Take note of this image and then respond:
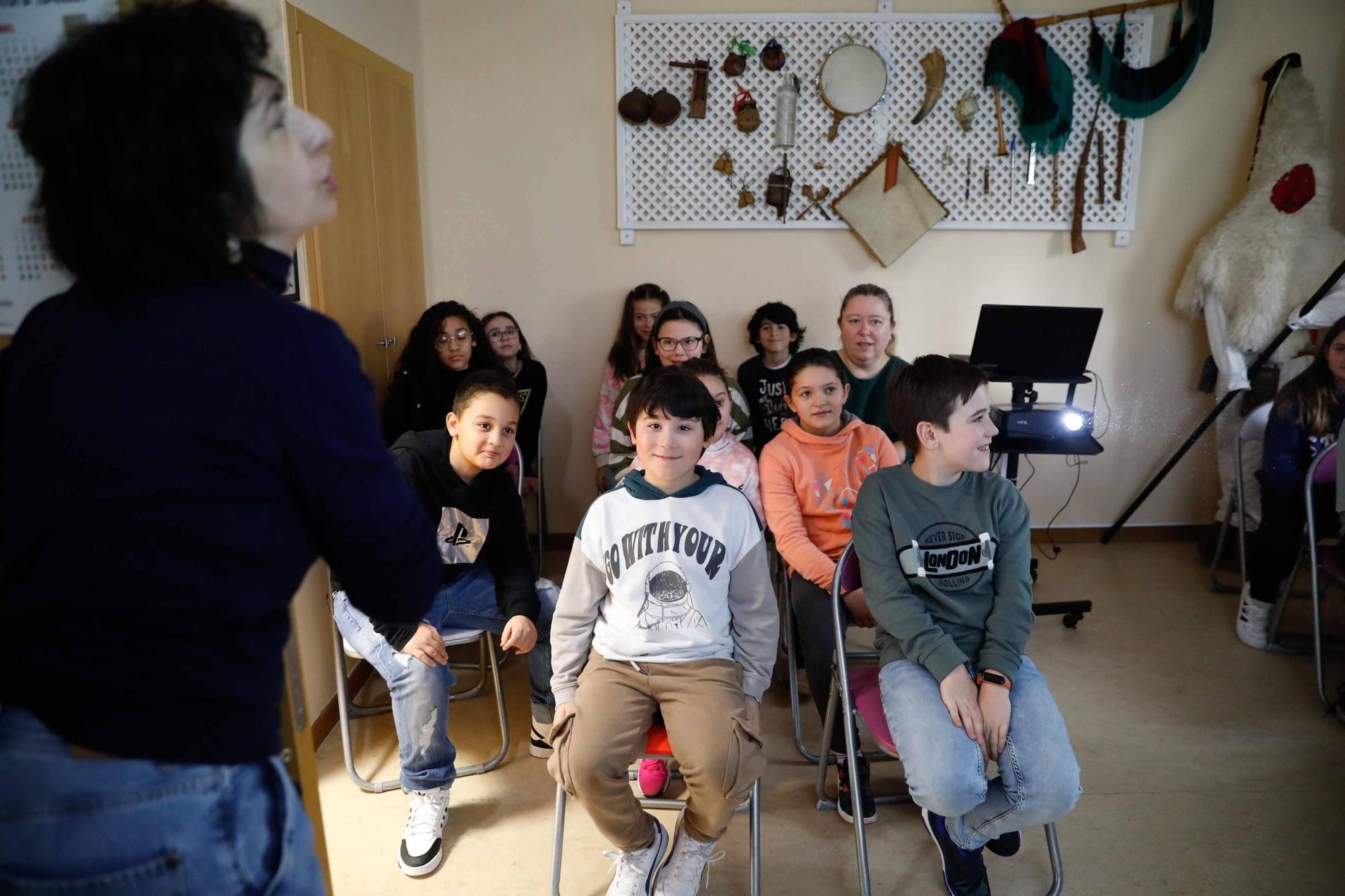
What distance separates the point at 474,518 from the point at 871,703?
104 centimetres

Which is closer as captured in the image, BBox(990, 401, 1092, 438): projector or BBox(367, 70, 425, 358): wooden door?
BBox(990, 401, 1092, 438): projector

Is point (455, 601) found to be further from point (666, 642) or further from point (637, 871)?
point (637, 871)

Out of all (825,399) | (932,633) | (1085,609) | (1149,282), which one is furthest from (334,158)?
(1149,282)

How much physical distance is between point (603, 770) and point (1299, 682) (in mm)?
2271

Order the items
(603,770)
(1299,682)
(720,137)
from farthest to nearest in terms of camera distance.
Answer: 1. (720,137)
2. (1299,682)
3. (603,770)

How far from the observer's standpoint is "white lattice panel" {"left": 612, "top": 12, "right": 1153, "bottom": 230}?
138 inches

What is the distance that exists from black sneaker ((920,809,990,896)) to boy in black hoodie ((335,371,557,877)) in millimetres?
974

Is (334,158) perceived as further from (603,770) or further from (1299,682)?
(1299,682)

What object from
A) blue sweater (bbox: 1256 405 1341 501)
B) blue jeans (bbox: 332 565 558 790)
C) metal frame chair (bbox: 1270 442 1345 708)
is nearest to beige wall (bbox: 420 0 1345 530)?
blue sweater (bbox: 1256 405 1341 501)

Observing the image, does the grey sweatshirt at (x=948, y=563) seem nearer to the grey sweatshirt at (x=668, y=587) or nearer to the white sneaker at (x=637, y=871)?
the grey sweatshirt at (x=668, y=587)

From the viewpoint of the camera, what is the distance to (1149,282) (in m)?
3.77

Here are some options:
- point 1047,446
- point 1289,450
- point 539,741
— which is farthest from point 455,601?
point 1289,450

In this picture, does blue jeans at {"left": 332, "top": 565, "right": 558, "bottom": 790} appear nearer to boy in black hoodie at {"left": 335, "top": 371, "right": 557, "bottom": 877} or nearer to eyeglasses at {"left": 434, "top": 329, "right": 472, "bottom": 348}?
boy in black hoodie at {"left": 335, "top": 371, "right": 557, "bottom": 877}

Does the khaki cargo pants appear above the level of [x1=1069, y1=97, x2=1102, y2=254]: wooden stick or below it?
below
